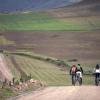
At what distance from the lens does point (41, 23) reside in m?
113

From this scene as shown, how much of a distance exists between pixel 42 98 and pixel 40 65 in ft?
114

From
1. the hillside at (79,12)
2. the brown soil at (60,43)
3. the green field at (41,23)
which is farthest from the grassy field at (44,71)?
the hillside at (79,12)

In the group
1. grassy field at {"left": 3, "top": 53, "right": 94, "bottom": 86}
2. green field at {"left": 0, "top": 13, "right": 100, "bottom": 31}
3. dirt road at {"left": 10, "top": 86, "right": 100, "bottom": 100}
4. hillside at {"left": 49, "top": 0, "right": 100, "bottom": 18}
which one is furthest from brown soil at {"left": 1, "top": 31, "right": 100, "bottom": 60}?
dirt road at {"left": 10, "top": 86, "right": 100, "bottom": 100}

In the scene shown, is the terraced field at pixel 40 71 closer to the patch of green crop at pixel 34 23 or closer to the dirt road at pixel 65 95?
the dirt road at pixel 65 95

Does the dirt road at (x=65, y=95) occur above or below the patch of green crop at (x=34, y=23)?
below

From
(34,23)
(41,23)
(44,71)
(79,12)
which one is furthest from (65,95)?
(79,12)

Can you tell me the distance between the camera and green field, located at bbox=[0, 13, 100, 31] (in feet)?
338

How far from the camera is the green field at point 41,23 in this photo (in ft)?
338

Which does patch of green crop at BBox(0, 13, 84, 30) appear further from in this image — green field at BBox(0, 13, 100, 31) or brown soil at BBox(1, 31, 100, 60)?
brown soil at BBox(1, 31, 100, 60)

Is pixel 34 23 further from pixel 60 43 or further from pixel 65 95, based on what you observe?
pixel 65 95

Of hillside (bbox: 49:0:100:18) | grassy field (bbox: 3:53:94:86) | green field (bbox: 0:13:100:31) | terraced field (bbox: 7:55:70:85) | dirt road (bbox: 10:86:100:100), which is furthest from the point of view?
hillside (bbox: 49:0:100:18)

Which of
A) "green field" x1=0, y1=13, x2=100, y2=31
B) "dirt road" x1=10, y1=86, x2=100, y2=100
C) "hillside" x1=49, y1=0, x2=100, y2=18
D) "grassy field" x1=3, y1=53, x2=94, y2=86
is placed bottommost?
"dirt road" x1=10, y1=86, x2=100, y2=100

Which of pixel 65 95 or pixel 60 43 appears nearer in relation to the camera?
pixel 65 95

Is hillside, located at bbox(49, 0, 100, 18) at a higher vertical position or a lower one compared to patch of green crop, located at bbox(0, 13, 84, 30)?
higher
